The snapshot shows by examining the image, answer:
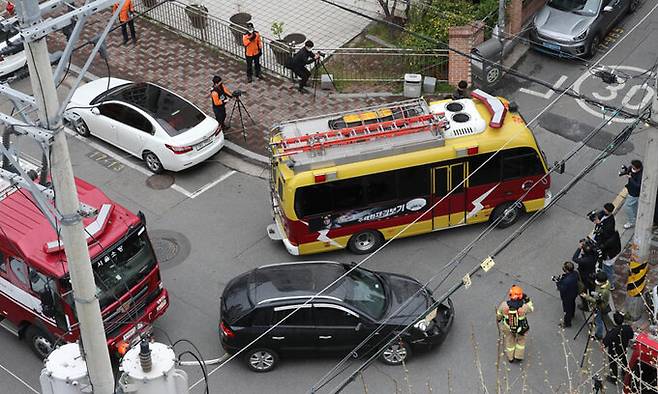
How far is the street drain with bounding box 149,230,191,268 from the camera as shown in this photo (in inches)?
757

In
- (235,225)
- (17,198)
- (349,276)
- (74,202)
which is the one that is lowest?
(235,225)

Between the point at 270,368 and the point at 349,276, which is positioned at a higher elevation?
the point at 349,276

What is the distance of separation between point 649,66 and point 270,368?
13240 mm

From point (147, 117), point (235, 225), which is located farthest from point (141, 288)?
point (147, 117)

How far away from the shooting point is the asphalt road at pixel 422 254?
1650 cm

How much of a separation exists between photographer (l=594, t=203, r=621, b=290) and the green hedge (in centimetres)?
757

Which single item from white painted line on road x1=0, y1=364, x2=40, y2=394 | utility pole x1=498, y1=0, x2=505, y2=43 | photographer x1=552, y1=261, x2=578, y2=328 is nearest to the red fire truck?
white painted line on road x1=0, y1=364, x2=40, y2=394

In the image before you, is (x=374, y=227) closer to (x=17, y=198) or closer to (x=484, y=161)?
(x=484, y=161)

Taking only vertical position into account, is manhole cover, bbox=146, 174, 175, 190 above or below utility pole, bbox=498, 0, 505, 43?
below

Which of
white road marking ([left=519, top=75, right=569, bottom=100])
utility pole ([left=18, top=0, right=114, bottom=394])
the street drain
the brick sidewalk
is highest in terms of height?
utility pole ([left=18, top=0, right=114, bottom=394])

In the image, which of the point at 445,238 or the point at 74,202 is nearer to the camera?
the point at 74,202

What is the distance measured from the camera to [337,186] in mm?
18094

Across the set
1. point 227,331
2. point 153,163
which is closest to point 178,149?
point 153,163

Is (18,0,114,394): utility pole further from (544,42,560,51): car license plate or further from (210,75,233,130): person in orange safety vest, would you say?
(544,42,560,51): car license plate
